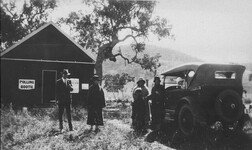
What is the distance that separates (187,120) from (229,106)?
1217 millimetres

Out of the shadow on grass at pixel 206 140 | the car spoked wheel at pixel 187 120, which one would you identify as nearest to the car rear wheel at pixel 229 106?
the shadow on grass at pixel 206 140

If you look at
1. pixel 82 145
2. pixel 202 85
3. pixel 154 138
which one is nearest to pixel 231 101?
A: pixel 202 85

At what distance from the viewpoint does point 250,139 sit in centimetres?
741

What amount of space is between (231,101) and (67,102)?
4499mm

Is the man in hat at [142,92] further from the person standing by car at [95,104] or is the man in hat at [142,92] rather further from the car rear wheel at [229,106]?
the car rear wheel at [229,106]

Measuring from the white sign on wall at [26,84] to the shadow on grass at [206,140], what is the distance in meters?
7.66

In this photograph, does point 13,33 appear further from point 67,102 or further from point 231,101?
point 231,101

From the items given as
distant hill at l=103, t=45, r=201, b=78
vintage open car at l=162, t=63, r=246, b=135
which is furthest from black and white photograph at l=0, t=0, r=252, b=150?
distant hill at l=103, t=45, r=201, b=78

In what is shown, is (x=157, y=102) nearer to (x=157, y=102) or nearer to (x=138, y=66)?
(x=157, y=102)

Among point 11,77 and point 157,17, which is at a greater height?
point 157,17

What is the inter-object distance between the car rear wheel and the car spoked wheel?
2.30 ft

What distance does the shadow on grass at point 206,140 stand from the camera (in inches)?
269

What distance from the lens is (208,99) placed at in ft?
24.8

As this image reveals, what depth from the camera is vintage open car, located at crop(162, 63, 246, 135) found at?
24.0 ft
